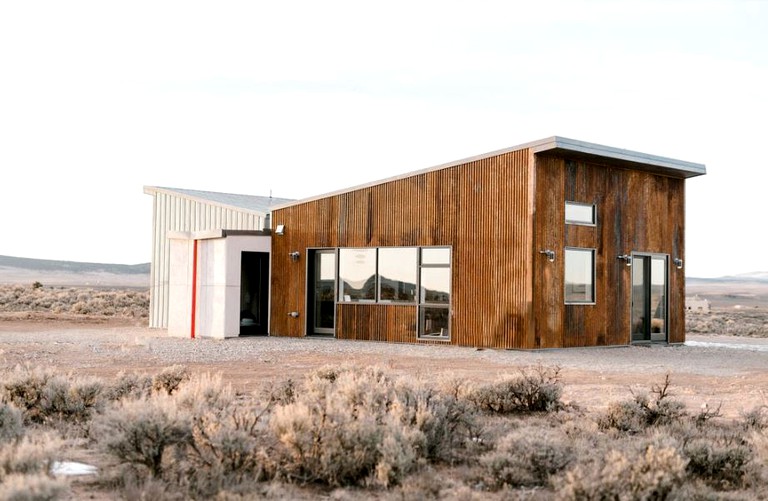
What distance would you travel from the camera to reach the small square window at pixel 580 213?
17.9 m

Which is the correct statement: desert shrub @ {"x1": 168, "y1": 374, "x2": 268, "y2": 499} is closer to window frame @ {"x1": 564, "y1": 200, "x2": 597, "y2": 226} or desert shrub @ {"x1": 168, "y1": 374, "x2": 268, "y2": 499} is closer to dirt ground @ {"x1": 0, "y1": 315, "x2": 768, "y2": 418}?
dirt ground @ {"x1": 0, "y1": 315, "x2": 768, "y2": 418}

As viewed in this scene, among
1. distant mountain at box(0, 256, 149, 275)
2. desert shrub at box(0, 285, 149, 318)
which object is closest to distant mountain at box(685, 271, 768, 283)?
distant mountain at box(0, 256, 149, 275)

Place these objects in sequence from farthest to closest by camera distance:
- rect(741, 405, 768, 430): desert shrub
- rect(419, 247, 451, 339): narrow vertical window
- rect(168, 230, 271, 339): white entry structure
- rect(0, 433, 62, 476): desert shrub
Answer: rect(168, 230, 271, 339): white entry structure → rect(419, 247, 451, 339): narrow vertical window → rect(741, 405, 768, 430): desert shrub → rect(0, 433, 62, 476): desert shrub

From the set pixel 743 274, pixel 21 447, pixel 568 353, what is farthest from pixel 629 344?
pixel 743 274

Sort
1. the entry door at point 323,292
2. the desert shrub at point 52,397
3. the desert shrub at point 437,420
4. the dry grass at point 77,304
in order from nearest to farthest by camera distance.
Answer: the desert shrub at point 437,420, the desert shrub at point 52,397, the entry door at point 323,292, the dry grass at point 77,304

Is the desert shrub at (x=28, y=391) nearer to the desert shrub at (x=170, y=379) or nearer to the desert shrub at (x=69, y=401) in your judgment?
the desert shrub at (x=69, y=401)

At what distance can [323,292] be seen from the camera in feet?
66.9

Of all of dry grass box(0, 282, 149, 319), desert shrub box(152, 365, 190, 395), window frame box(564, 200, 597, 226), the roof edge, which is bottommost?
desert shrub box(152, 365, 190, 395)

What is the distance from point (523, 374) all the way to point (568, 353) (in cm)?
773

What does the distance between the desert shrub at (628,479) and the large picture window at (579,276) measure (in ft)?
39.3

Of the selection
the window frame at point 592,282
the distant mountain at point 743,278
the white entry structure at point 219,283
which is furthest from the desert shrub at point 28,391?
the distant mountain at point 743,278

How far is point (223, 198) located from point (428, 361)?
13.5 m

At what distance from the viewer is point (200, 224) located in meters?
24.5

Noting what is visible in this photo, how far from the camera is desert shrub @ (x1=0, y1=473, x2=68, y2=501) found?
4.70 metres
